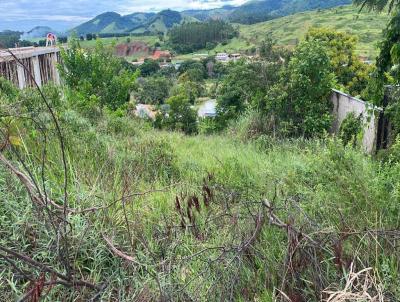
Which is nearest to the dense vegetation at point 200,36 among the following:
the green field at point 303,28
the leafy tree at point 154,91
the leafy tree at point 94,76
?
the green field at point 303,28

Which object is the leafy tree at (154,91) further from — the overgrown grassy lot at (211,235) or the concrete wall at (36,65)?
the overgrown grassy lot at (211,235)

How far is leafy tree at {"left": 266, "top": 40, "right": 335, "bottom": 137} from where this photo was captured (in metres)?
11.5

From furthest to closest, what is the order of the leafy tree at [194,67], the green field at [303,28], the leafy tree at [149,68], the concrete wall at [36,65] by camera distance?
the leafy tree at [149,68] < the green field at [303,28] < the leafy tree at [194,67] < the concrete wall at [36,65]

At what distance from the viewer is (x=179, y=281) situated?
250 cm

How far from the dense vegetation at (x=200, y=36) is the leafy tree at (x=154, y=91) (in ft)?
171

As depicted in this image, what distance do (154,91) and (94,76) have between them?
35187mm

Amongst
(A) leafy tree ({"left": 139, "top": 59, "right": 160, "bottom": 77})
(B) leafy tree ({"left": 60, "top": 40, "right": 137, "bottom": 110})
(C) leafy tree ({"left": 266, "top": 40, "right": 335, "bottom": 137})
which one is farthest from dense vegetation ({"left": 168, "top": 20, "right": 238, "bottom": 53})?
(C) leafy tree ({"left": 266, "top": 40, "right": 335, "bottom": 137})

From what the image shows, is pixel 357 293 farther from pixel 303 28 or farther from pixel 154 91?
pixel 303 28

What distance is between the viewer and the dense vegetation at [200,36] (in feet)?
339

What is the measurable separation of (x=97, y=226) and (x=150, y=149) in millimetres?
3196

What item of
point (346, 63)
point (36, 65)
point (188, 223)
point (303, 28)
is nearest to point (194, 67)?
point (303, 28)

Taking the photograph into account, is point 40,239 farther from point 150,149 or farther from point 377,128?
point 377,128

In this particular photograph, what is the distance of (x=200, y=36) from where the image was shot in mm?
103688

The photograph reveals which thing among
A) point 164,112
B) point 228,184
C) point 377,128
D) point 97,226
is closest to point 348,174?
point 228,184
